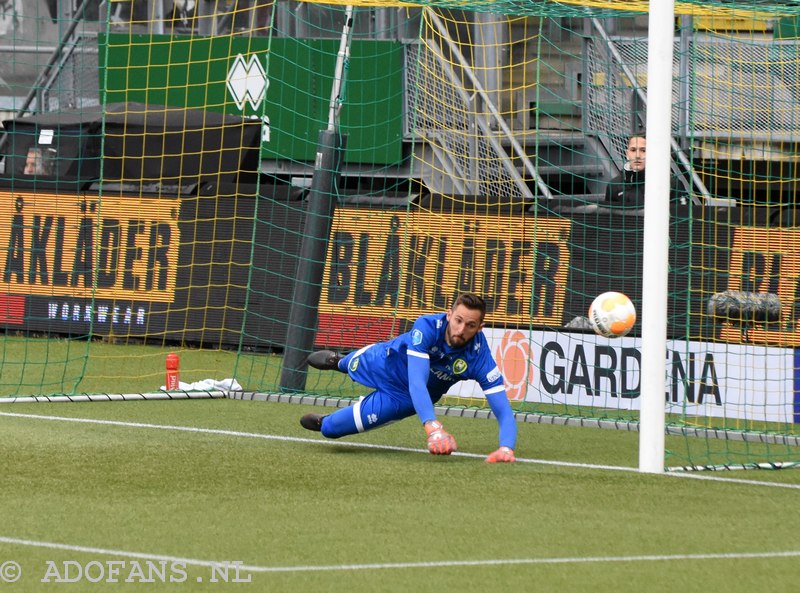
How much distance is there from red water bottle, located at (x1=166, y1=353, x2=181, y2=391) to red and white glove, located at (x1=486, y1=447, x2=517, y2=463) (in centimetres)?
388

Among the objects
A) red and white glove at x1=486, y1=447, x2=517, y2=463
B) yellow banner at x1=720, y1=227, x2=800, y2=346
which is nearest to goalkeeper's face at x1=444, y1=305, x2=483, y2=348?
Answer: red and white glove at x1=486, y1=447, x2=517, y2=463

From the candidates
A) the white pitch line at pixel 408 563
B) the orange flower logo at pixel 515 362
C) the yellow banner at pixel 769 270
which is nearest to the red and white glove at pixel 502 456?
the white pitch line at pixel 408 563

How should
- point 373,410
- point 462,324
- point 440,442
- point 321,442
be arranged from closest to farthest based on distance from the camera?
point 440,442, point 462,324, point 373,410, point 321,442

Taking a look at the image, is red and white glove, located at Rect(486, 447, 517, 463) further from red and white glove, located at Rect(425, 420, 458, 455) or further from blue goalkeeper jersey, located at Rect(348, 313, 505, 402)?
red and white glove, located at Rect(425, 420, 458, 455)

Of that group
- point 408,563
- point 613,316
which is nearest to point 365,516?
point 408,563

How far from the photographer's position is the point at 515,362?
11320 millimetres

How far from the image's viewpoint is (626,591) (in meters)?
5.09

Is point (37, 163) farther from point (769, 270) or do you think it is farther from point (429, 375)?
point (429, 375)

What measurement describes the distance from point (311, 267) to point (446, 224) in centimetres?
190

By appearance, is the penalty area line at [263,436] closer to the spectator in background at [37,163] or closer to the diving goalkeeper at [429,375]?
the diving goalkeeper at [429,375]

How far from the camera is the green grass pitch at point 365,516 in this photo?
525 cm

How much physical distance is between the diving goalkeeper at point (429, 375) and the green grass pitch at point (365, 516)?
0.21m

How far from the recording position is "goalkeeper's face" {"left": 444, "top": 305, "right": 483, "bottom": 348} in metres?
7.87

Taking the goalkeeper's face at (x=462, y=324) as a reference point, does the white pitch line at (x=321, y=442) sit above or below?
below
